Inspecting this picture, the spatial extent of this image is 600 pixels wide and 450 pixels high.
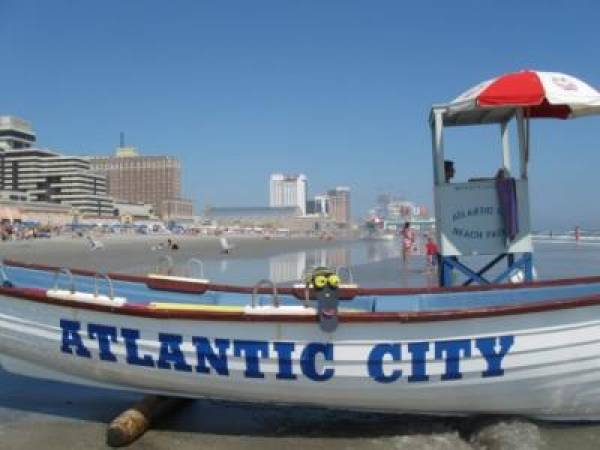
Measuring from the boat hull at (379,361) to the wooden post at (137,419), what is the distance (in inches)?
9.7

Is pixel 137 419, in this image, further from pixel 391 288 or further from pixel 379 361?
pixel 391 288

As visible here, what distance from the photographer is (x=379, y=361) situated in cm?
520

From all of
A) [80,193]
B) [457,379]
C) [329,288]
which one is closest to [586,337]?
[457,379]

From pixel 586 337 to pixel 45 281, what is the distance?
565 centimetres

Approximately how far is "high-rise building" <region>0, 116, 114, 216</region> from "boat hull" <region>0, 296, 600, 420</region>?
133 metres

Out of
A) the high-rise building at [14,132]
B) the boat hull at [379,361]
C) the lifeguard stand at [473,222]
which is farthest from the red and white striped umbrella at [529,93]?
the high-rise building at [14,132]

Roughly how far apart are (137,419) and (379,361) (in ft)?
7.34

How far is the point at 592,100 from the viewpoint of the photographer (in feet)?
21.0

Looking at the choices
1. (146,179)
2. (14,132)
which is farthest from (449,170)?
(146,179)

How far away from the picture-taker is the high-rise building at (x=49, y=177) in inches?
5300

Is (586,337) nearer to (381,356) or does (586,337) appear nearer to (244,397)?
(381,356)

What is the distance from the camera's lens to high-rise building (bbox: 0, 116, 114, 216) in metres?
135

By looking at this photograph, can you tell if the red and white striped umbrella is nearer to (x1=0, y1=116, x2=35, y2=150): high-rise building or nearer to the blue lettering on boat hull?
the blue lettering on boat hull

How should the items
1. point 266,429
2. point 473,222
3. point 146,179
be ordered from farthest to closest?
1. point 146,179
2. point 473,222
3. point 266,429
